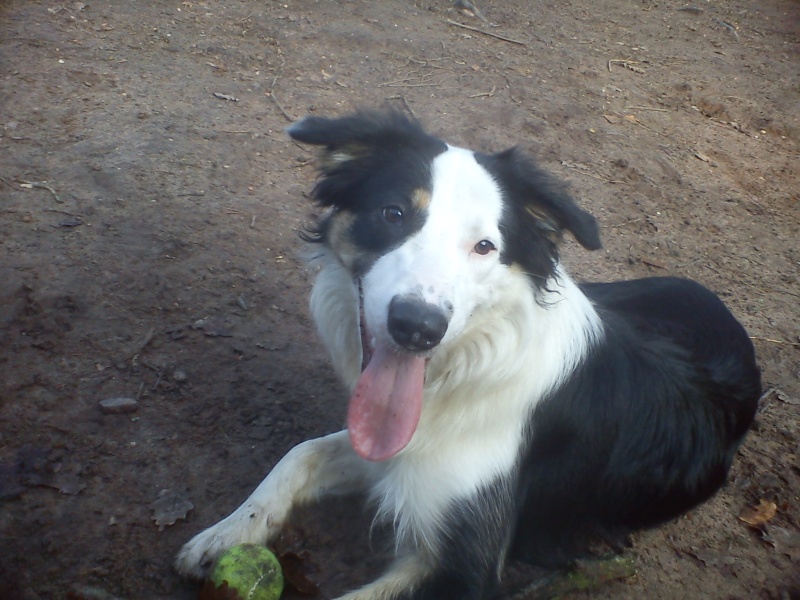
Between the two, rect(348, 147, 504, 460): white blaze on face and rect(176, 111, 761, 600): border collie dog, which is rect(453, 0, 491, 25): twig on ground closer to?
rect(176, 111, 761, 600): border collie dog

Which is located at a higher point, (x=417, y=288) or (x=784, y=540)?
(x=417, y=288)

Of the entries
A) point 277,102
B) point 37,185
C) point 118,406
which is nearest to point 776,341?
point 118,406

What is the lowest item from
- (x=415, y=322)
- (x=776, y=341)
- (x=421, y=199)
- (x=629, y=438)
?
(x=776, y=341)

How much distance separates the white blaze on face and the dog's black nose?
3 cm

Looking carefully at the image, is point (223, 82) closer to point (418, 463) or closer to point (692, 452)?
point (418, 463)

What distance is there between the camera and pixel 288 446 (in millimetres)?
3295

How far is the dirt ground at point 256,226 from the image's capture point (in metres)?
2.92

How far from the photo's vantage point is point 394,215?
250 centimetres

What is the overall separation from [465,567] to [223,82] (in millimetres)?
4989

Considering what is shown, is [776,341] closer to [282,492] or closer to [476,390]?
[476,390]

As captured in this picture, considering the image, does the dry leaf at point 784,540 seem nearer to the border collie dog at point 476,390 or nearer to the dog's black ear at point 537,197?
the border collie dog at point 476,390

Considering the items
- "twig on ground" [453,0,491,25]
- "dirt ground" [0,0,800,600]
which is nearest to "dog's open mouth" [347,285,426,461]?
"dirt ground" [0,0,800,600]

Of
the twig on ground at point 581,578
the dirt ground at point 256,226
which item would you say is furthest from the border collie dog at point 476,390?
the dirt ground at point 256,226

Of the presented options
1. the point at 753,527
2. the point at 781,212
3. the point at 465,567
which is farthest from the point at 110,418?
the point at 781,212
